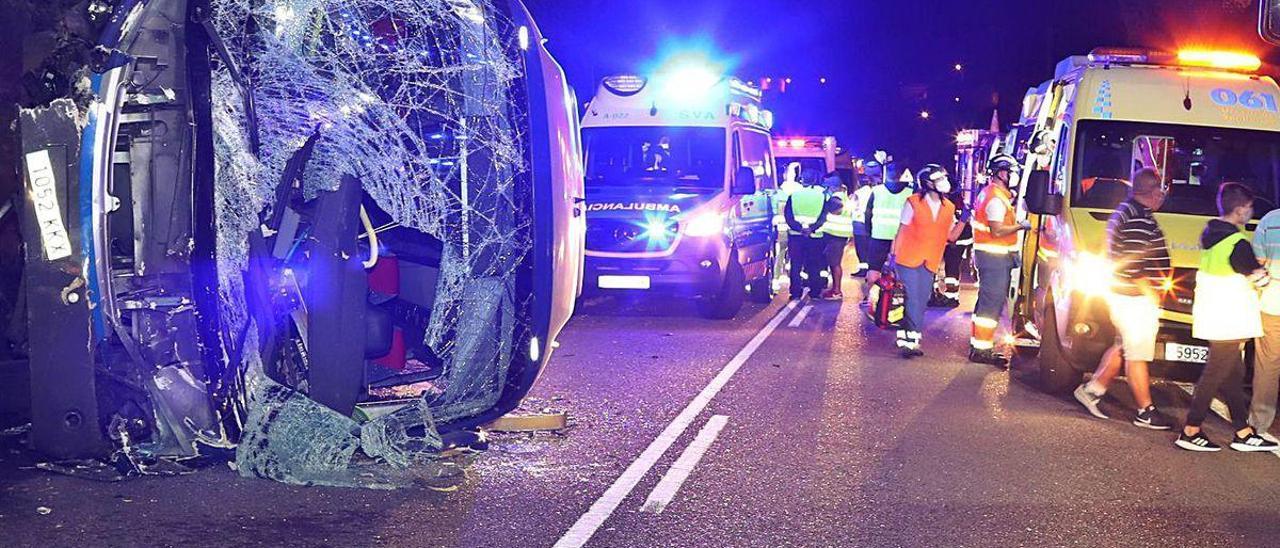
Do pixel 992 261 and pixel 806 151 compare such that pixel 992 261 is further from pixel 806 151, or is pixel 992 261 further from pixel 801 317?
pixel 806 151

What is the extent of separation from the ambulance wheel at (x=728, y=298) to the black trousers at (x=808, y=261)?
2.26 meters

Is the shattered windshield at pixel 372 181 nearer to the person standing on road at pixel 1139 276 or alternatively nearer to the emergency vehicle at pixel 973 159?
the person standing on road at pixel 1139 276

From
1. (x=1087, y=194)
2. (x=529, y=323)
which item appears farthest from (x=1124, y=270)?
(x=529, y=323)

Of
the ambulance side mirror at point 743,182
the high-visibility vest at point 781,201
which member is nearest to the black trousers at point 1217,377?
the ambulance side mirror at point 743,182

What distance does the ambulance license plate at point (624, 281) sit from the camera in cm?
1372

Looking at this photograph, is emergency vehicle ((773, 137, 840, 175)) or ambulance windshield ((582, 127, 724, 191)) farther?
emergency vehicle ((773, 137, 840, 175))

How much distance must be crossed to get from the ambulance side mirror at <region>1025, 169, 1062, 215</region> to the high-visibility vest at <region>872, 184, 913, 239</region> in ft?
14.6

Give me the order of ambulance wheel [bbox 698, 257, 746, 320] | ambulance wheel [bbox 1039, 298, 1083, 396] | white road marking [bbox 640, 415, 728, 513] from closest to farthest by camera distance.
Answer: white road marking [bbox 640, 415, 728, 513] < ambulance wheel [bbox 1039, 298, 1083, 396] < ambulance wheel [bbox 698, 257, 746, 320]

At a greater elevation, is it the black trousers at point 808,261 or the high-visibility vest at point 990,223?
the high-visibility vest at point 990,223

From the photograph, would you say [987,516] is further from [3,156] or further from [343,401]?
[3,156]

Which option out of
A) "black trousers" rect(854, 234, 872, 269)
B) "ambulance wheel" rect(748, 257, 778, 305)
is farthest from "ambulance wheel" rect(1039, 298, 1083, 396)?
"ambulance wheel" rect(748, 257, 778, 305)

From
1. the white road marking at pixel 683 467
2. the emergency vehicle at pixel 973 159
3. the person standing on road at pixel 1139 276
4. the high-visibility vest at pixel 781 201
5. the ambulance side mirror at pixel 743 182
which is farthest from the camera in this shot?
the emergency vehicle at pixel 973 159

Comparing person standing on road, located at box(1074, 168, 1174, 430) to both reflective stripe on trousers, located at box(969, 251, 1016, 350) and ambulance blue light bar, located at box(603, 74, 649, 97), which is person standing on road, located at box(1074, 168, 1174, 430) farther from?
ambulance blue light bar, located at box(603, 74, 649, 97)

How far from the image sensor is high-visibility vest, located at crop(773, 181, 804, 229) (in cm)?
1672
